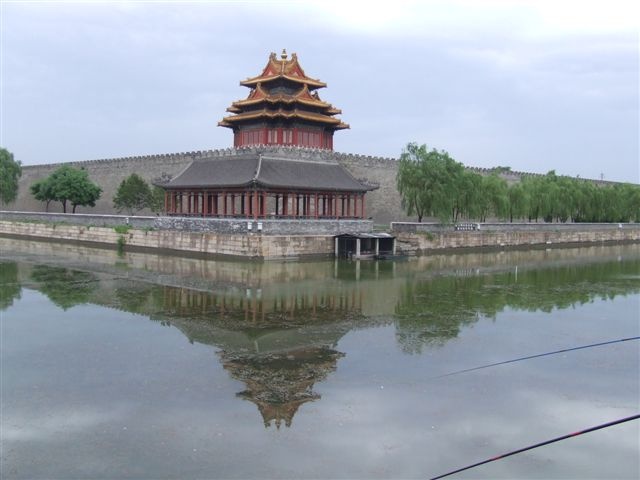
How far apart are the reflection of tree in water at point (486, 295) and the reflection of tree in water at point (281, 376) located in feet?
5.48

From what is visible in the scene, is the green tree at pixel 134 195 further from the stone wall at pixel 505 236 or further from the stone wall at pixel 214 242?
the stone wall at pixel 505 236

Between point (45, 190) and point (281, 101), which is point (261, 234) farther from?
point (45, 190)

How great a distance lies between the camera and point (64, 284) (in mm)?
16797

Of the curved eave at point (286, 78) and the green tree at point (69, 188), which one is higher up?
the curved eave at point (286, 78)

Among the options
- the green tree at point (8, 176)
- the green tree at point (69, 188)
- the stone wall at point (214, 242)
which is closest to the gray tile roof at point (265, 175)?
the stone wall at point (214, 242)

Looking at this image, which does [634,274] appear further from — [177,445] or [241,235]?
[177,445]

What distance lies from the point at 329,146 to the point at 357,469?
26.9 metres

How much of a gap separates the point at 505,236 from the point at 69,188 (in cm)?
2398

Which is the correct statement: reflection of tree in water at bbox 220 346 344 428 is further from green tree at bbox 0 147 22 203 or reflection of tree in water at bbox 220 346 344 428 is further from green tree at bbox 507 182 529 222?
green tree at bbox 0 147 22 203

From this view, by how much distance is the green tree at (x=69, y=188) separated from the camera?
35344mm

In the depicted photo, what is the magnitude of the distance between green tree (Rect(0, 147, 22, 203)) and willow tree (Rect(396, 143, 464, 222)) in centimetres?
2640

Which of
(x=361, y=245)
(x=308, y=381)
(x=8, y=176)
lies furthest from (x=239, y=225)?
(x=8, y=176)

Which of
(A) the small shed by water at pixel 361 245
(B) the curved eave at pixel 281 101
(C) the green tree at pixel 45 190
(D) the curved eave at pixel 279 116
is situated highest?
(B) the curved eave at pixel 281 101

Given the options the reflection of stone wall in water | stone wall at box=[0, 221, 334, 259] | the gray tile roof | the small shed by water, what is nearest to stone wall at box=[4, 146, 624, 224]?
the gray tile roof
